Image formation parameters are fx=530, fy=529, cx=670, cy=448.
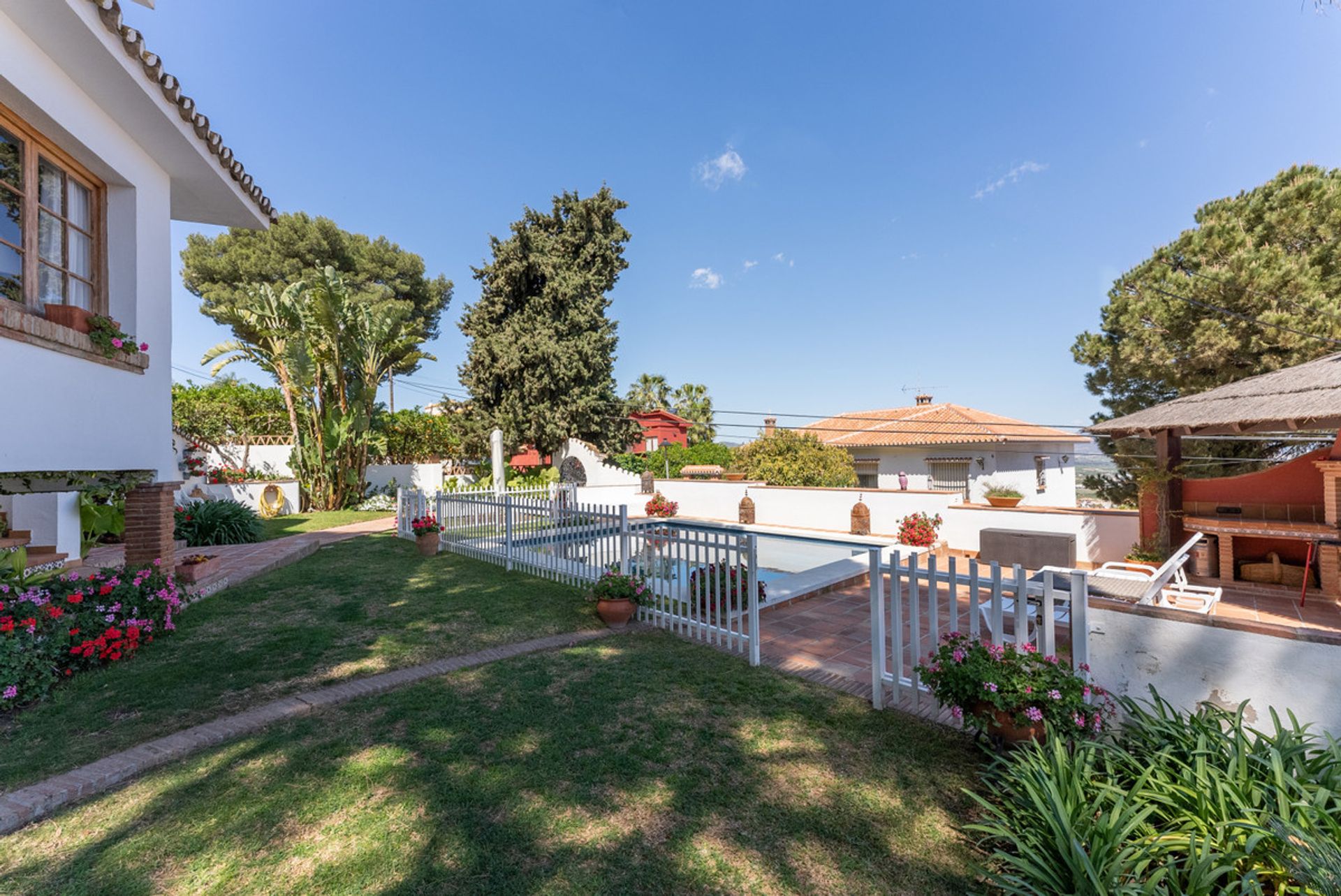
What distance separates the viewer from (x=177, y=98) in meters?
5.40

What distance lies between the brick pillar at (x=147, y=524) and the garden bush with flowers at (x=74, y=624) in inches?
16.0

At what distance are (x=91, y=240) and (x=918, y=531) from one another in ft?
46.0

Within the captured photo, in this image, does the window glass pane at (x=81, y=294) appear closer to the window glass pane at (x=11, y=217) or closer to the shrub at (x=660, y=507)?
the window glass pane at (x=11, y=217)

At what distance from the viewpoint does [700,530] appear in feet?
19.4

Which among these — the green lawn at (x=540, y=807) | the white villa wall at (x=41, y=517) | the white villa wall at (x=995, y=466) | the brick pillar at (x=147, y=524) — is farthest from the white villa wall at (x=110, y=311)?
the white villa wall at (x=995, y=466)

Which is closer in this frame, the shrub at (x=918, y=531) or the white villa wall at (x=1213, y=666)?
the white villa wall at (x=1213, y=666)

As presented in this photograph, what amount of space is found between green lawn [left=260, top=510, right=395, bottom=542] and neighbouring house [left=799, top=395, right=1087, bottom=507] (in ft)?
45.8

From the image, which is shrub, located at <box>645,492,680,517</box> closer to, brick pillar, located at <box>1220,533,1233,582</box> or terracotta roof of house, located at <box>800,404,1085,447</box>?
terracotta roof of house, located at <box>800,404,1085,447</box>

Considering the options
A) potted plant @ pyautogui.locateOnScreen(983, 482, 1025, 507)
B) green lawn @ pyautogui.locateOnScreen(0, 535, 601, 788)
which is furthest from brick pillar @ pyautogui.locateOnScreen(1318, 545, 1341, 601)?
green lawn @ pyautogui.locateOnScreen(0, 535, 601, 788)

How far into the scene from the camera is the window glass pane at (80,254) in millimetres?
5262

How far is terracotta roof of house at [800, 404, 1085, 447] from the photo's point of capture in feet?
71.3

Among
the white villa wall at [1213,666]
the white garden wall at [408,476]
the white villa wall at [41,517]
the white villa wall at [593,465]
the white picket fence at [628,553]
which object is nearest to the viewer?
the white villa wall at [1213,666]

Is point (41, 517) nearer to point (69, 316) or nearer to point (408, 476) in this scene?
point (69, 316)

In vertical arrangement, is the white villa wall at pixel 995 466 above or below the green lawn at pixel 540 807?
above
